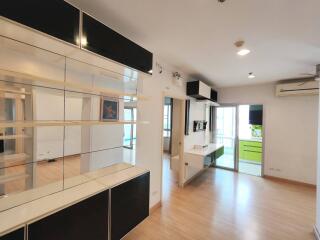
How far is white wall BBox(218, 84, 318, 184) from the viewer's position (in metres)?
4.16

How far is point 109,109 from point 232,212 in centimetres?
271

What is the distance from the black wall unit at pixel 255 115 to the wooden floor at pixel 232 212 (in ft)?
5.47

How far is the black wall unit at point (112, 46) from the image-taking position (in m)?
1.50

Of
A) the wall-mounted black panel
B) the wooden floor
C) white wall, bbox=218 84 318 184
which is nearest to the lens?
the wall-mounted black panel

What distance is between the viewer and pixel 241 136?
519 cm

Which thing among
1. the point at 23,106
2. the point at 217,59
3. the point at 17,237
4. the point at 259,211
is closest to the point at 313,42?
the point at 217,59

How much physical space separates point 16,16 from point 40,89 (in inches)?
28.1

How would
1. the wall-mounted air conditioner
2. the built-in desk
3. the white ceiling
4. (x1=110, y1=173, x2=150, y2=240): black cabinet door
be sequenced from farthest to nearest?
1. the wall-mounted air conditioner
2. the built-in desk
3. (x1=110, y1=173, x2=150, y2=240): black cabinet door
4. the white ceiling

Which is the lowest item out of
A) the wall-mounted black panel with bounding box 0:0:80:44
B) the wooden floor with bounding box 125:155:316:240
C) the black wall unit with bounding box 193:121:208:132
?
the wooden floor with bounding box 125:155:316:240

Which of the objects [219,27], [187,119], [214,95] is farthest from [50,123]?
[214,95]

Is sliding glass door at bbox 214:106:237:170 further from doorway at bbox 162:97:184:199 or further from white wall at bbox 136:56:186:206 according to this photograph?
white wall at bbox 136:56:186:206

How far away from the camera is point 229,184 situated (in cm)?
420

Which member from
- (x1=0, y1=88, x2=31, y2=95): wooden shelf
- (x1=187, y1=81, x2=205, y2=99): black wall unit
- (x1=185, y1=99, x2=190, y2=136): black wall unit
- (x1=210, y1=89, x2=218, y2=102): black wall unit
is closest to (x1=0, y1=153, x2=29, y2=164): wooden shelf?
(x1=0, y1=88, x2=31, y2=95): wooden shelf

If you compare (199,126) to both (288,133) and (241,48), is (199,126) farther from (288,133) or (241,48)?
(241,48)
